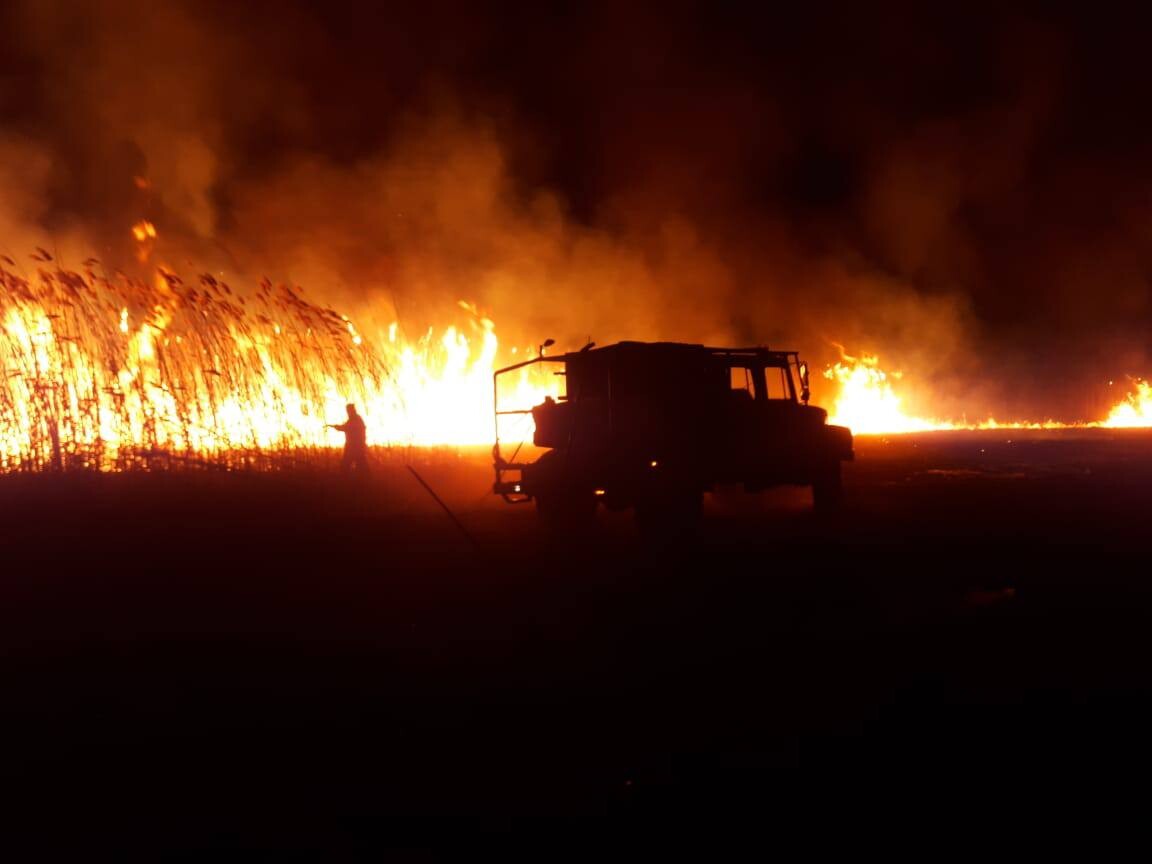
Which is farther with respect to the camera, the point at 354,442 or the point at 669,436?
the point at 354,442

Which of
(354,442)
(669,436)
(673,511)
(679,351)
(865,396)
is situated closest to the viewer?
(673,511)

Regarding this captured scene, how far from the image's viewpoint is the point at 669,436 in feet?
35.3

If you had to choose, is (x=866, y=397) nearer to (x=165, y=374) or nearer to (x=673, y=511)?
(x=165, y=374)

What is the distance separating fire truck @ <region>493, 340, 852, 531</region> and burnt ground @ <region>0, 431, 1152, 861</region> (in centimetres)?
88

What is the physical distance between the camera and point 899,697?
4672 mm

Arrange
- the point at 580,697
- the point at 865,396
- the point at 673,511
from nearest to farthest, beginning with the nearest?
the point at 580,697
the point at 673,511
the point at 865,396

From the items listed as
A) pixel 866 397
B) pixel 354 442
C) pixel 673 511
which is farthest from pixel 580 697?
pixel 866 397

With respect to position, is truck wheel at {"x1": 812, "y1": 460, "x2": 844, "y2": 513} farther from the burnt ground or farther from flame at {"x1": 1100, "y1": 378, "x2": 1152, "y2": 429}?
flame at {"x1": 1100, "y1": 378, "x2": 1152, "y2": 429}

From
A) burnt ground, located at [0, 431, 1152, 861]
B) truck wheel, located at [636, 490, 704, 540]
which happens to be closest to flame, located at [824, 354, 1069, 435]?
truck wheel, located at [636, 490, 704, 540]

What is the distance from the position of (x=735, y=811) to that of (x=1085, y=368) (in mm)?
78464

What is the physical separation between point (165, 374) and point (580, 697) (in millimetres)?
15363

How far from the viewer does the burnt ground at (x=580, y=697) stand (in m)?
3.40

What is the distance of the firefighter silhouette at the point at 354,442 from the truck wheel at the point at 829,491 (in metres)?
Answer: 9.87

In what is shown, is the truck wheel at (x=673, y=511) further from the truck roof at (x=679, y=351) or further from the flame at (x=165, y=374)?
the flame at (x=165, y=374)
